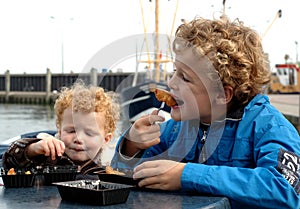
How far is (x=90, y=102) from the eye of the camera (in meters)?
2.72

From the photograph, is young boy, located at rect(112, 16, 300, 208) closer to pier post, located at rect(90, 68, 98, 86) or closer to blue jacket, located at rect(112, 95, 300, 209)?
blue jacket, located at rect(112, 95, 300, 209)

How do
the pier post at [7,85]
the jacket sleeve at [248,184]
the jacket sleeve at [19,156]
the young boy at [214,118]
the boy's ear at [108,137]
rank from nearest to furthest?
the jacket sleeve at [248,184] → the young boy at [214,118] → the jacket sleeve at [19,156] → the boy's ear at [108,137] → the pier post at [7,85]

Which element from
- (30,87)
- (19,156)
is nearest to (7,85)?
(30,87)

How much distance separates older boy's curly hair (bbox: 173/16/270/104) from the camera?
2.14m

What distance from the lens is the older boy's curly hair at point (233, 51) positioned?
2.14 metres

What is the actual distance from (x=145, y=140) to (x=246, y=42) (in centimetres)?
58

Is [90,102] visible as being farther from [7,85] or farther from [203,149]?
[7,85]

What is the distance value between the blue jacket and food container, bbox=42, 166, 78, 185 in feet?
1.03

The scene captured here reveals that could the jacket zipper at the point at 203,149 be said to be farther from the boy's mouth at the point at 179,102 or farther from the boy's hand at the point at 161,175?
the boy's hand at the point at 161,175

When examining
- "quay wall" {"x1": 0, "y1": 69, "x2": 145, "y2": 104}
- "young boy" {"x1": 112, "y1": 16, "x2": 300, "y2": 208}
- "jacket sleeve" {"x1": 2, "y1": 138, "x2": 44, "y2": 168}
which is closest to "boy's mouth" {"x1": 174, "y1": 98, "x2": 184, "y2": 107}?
"young boy" {"x1": 112, "y1": 16, "x2": 300, "y2": 208}

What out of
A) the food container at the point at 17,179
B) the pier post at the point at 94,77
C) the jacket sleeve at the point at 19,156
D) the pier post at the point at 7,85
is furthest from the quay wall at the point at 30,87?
the food container at the point at 17,179

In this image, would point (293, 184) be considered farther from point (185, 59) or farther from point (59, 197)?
point (59, 197)

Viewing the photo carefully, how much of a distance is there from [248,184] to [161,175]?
→ 0.30 meters

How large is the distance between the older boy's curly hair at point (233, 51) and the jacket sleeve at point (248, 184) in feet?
1.31
